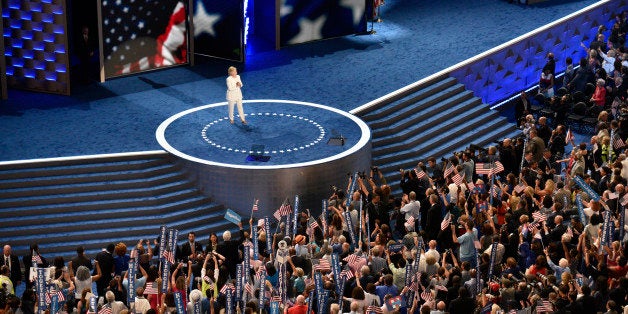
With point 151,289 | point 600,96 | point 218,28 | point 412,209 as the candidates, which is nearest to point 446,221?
point 412,209

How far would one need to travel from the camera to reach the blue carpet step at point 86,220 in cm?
2261

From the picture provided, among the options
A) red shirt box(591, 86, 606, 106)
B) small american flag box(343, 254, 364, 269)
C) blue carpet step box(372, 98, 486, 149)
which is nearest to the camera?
small american flag box(343, 254, 364, 269)

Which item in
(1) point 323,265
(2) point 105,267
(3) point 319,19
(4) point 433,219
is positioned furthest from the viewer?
(3) point 319,19

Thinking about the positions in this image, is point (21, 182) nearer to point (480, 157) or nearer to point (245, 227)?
point (245, 227)

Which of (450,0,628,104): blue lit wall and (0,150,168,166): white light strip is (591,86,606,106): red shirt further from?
(0,150,168,166): white light strip

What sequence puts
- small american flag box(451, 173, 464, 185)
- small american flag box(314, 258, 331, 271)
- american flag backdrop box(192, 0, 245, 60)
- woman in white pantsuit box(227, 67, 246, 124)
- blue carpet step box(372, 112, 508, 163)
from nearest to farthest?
small american flag box(314, 258, 331, 271), small american flag box(451, 173, 464, 185), woman in white pantsuit box(227, 67, 246, 124), blue carpet step box(372, 112, 508, 163), american flag backdrop box(192, 0, 245, 60)

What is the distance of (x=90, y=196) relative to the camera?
76.5ft

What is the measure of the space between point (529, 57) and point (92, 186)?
45.7 ft

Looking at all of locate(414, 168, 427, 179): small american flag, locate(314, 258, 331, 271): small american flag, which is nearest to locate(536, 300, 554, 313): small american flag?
locate(314, 258, 331, 271): small american flag

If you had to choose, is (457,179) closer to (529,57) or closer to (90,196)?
(90,196)

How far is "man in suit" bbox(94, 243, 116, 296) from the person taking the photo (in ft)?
64.0

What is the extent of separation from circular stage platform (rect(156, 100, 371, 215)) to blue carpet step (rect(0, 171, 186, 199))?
61 centimetres

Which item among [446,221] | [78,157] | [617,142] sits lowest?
[78,157]

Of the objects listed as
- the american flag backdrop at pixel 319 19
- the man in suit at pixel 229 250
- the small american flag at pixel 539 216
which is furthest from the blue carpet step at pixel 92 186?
the american flag backdrop at pixel 319 19
